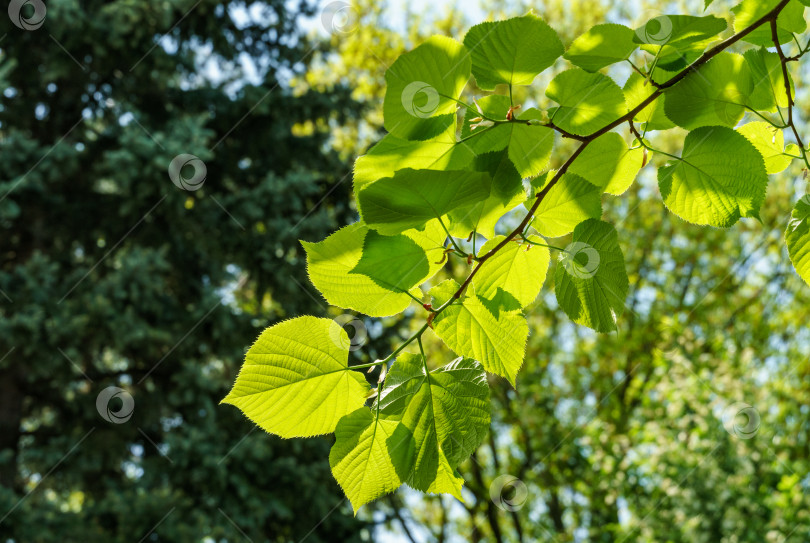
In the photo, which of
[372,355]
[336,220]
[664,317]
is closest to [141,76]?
[336,220]

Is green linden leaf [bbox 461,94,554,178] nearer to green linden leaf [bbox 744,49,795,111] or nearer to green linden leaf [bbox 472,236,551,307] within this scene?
green linden leaf [bbox 472,236,551,307]

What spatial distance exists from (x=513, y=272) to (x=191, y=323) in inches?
178

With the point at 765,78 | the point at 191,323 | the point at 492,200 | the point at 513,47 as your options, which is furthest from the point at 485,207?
the point at 191,323

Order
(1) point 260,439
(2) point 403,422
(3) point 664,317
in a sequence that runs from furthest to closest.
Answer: (3) point 664,317, (1) point 260,439, (2) point 403,422

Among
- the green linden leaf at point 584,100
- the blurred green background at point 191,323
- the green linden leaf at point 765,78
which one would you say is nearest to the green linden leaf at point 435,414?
the green linden leaf at point 584,100

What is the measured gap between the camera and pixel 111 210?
5332 mm

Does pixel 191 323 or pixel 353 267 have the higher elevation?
pixel 353 267

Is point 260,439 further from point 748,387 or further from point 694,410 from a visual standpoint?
point 748,387

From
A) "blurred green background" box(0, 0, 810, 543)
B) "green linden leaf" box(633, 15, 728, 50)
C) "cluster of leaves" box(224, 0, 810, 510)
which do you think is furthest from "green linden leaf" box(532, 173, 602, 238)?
"blurred green background" box(0, 0, 810, 543)

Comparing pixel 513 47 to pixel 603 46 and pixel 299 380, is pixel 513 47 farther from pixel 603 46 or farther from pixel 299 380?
pixel 299 380

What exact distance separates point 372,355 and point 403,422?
506 centimetres

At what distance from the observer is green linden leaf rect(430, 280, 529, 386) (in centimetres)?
48

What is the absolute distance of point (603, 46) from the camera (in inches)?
19.6

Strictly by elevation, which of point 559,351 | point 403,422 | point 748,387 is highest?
point 403,422
